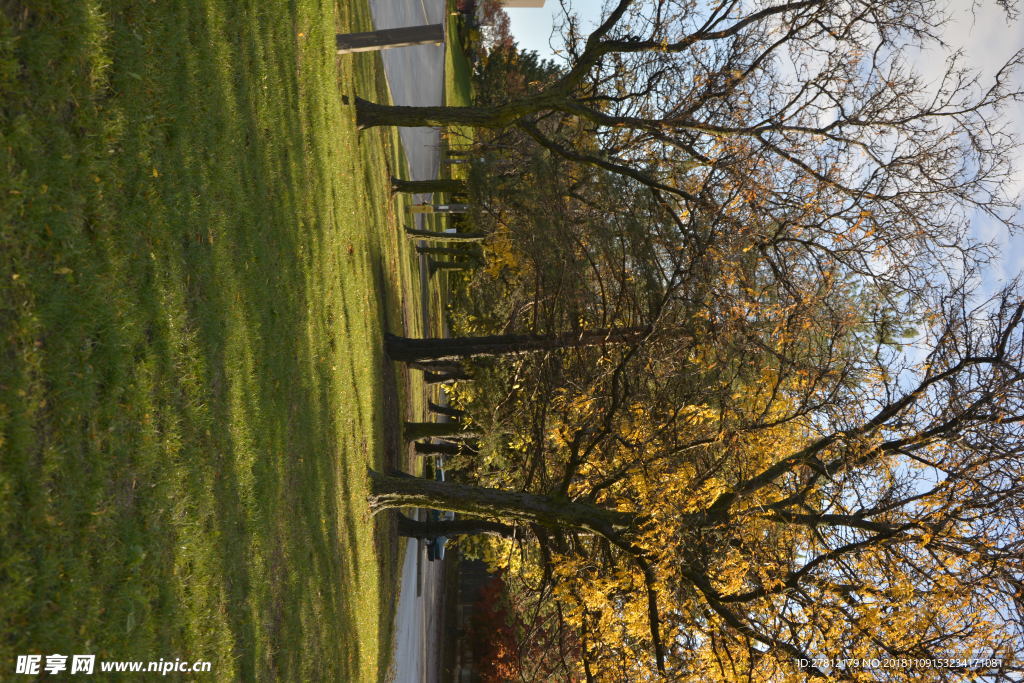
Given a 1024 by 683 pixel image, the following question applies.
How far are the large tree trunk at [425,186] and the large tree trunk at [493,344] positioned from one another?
450 cm

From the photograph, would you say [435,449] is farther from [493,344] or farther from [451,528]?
[493,344]

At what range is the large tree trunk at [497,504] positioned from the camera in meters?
9.62

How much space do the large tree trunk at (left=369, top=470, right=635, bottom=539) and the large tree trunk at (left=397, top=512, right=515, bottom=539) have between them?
2669 mm

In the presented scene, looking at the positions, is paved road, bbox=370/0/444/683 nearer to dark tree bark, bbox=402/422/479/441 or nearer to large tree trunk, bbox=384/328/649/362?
dark tree bark, bbox=402/422/479/441

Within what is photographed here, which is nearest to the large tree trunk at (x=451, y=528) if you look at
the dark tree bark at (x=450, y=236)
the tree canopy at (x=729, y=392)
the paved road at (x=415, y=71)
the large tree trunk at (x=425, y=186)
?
the tree canopy at (x=729, y=392)

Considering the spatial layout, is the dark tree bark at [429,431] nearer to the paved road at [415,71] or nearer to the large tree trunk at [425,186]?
the large tree trunk at [425,186]

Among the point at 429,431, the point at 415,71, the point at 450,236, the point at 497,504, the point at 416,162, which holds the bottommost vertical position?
the point at 497,504

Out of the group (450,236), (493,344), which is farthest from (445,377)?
(493,344)

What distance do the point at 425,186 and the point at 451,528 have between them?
788cm

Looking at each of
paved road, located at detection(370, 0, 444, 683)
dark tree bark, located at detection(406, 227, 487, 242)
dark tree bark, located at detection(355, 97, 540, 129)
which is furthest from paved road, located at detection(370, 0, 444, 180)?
dark tree bark, located at detection(355, 97, 540, 129)

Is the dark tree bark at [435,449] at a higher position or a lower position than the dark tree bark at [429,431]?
higher

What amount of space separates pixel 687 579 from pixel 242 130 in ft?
22.7

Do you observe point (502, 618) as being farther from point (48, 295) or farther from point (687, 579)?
point (48, 295)

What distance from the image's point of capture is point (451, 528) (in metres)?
15.0
